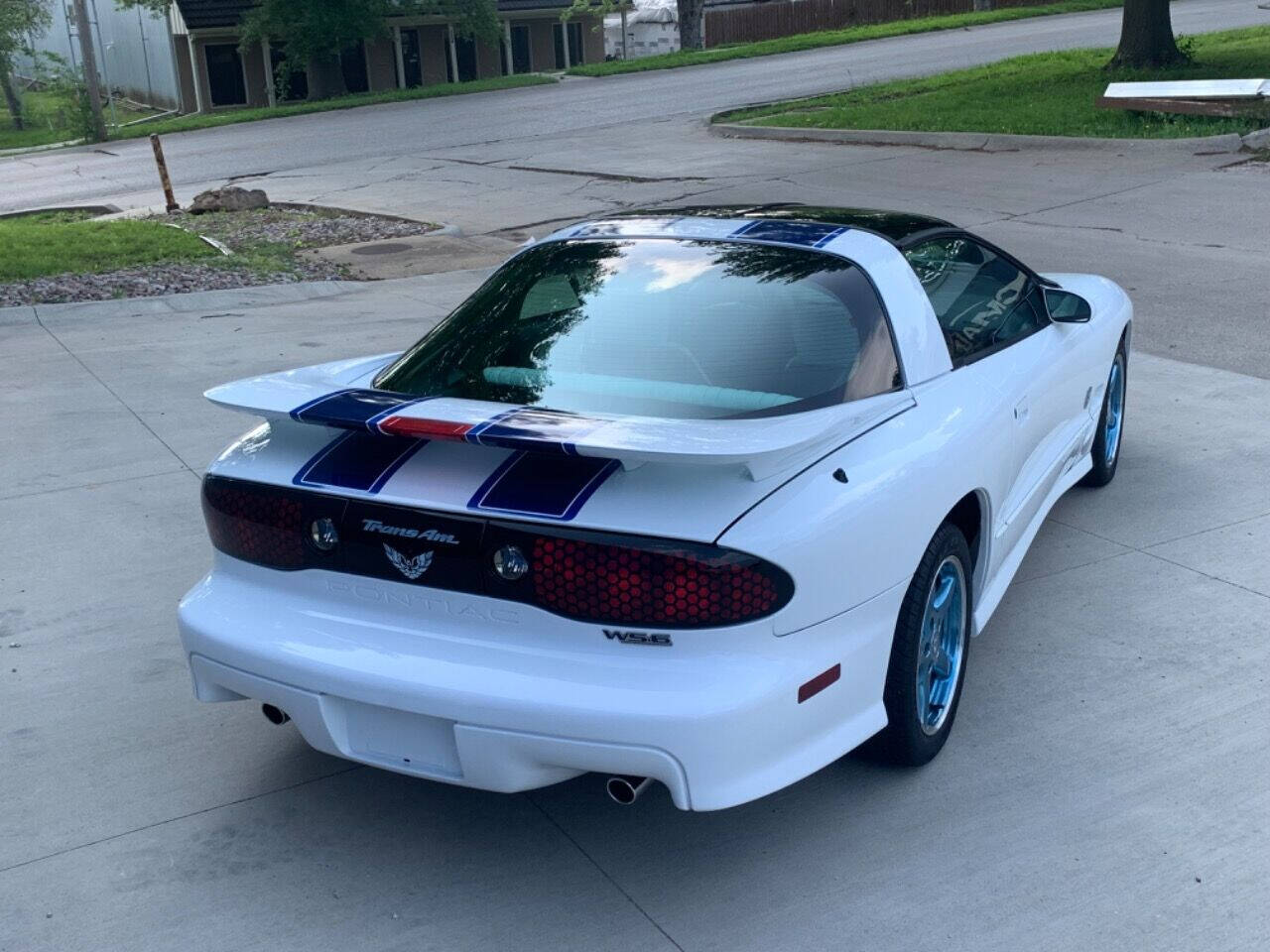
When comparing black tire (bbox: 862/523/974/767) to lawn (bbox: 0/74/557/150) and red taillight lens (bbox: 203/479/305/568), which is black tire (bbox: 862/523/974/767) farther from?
lawn (bbox: 0/74/557/150)

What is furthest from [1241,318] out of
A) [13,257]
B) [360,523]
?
[13,257]

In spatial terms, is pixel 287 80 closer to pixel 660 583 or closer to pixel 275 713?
pixel 275 713

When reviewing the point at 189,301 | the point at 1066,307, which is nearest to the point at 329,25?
the point at 189,301

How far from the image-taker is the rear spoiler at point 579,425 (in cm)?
315

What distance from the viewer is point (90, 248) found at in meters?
13.1

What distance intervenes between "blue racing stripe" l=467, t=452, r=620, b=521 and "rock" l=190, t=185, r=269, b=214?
1459 cm

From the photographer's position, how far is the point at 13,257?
12.5 meters

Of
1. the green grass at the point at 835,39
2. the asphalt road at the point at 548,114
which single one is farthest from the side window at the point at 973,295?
the green grass at the point at 835,39

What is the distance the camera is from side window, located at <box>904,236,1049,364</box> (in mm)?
4438

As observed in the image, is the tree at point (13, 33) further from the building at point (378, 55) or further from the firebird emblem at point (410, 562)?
the firebird emblem at point (410, 562)

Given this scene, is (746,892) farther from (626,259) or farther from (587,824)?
(626,259)

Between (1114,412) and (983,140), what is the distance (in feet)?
40.7

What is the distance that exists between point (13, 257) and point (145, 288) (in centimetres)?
186

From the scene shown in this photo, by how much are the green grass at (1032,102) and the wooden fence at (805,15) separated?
2135 cm
